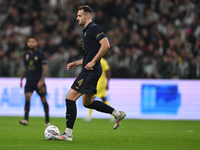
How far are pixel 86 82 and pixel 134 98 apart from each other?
7.91 metres

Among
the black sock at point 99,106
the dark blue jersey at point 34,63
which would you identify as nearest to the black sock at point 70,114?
the black sock at point 99,106

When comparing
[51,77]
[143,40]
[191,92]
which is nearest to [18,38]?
[51,77]

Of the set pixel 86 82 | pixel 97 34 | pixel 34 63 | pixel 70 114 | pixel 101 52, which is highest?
pixel 97 34

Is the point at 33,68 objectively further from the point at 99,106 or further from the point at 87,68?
the point at 87,68

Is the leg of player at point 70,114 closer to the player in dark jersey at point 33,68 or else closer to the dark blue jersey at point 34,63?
the player in dark jersey at point 33,68

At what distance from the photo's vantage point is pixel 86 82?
588 cm

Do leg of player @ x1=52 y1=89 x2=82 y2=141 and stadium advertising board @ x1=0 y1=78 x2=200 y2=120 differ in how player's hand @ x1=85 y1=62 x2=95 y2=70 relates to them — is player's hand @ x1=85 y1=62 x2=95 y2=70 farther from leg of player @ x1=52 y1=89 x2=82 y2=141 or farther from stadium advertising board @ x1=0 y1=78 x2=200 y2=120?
stadium advertising board @ x1=0 y1=78 x2=200 y2=120

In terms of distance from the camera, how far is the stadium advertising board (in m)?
13.3

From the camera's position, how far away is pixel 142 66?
13.8 meters

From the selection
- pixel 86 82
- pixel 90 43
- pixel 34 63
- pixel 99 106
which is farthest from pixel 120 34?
pixel 86 82

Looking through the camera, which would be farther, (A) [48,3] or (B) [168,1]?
(A) [48,3]

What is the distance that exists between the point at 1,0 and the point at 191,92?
11.3 meters

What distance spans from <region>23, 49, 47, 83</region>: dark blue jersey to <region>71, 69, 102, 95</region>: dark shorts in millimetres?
4030

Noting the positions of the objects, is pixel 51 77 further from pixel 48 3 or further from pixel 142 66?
pixel 48 3
